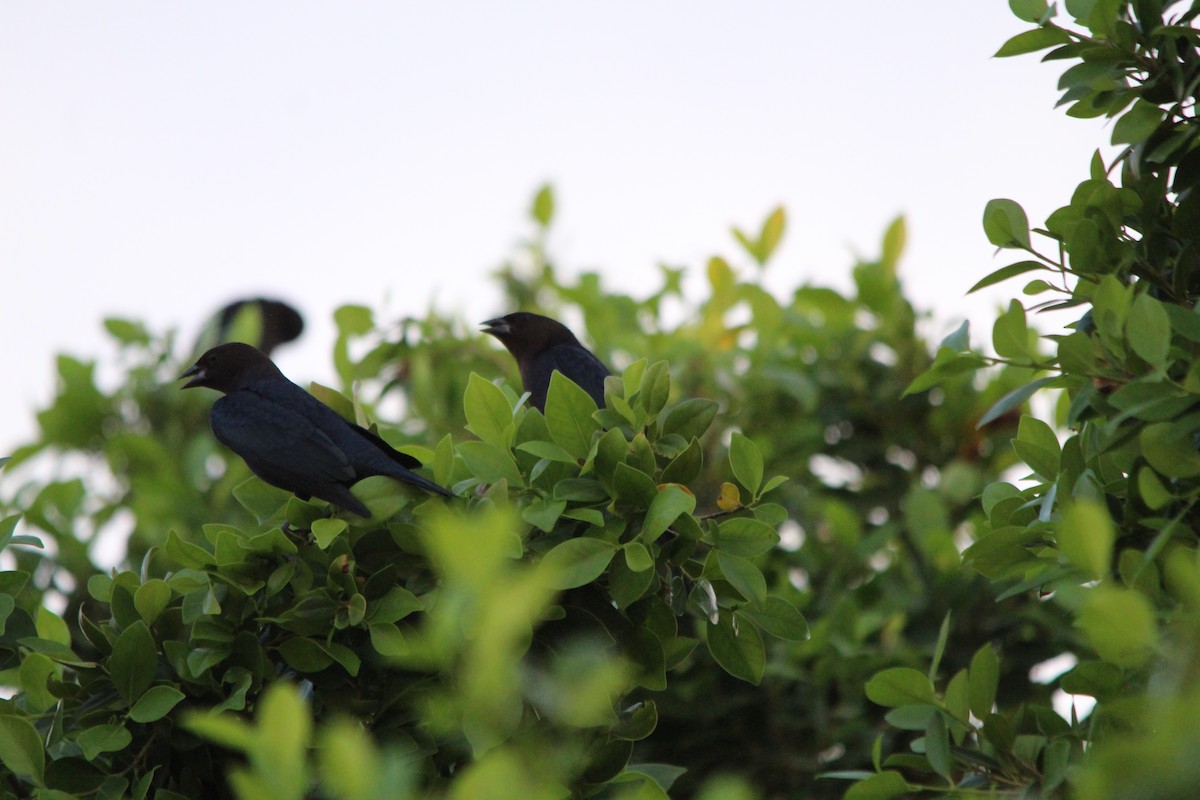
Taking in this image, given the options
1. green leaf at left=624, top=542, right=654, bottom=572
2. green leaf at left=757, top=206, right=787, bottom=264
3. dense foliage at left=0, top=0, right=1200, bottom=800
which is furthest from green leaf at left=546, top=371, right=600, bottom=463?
green leaf at left=757, top=206, right=787, bottom=264

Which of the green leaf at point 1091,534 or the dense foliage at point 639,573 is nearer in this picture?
the green leaf at point 1091,534

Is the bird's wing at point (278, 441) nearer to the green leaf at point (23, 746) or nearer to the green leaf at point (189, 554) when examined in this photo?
the green leaf at point (189, 554)

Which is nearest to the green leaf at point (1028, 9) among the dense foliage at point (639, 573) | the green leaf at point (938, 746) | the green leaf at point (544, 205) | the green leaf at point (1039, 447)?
the dense foliage at point (639, 573)

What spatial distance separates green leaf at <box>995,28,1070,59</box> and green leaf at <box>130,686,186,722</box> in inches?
73.6

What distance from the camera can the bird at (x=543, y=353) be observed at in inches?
174

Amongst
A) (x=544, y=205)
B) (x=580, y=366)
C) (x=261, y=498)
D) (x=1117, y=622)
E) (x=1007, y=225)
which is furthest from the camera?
(x=544, y=205)

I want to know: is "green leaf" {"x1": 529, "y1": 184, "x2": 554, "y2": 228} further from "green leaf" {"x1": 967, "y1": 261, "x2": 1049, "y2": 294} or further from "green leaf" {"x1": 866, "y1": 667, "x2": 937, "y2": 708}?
"green leaf" {"x1": 866, "y1": 667, "x2": 937, "y2": 708}

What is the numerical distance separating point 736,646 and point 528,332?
2.48m

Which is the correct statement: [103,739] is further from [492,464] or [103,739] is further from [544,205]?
[544,205]

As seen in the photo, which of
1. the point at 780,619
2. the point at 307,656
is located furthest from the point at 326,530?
the point at 780,619

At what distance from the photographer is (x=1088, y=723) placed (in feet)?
6.94

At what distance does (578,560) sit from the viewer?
6.83 feet

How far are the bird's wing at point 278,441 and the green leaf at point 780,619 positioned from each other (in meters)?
0.91

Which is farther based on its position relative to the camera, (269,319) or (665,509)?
(269,319)
